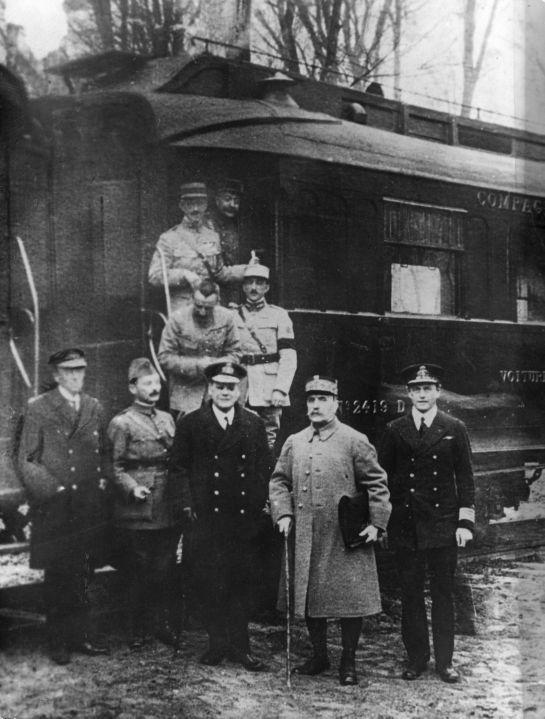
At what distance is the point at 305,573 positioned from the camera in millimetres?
4352

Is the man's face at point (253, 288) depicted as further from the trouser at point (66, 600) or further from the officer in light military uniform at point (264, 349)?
the trouser at point (66, 600)

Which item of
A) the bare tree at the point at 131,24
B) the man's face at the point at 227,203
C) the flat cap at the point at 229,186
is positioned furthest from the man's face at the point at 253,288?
the bare tree at the point at 131,24

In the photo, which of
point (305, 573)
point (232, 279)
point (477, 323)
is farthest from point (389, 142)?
point (305, 573)

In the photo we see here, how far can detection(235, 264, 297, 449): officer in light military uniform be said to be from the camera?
16.3 ft

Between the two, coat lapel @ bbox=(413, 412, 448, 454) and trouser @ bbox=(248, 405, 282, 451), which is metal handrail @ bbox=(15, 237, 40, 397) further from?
coat lapel @ bbox=(413, 412, 448, 454)

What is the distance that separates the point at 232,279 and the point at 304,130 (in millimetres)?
1233

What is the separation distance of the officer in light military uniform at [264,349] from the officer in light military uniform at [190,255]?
0.14 metres

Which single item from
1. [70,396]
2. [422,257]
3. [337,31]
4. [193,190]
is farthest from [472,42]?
[70,396]

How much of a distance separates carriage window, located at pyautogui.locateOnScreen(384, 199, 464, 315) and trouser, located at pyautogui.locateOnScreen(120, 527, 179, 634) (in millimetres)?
2334

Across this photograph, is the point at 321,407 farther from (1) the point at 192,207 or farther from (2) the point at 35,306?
(2) the point at 35,306

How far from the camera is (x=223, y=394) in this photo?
456 centimetres

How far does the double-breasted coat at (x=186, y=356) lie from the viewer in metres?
4.83

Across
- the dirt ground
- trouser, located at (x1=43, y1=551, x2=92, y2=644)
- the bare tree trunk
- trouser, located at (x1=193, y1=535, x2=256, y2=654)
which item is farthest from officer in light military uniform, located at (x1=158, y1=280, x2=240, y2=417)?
the bare tree trunk

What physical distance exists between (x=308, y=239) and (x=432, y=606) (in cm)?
234
